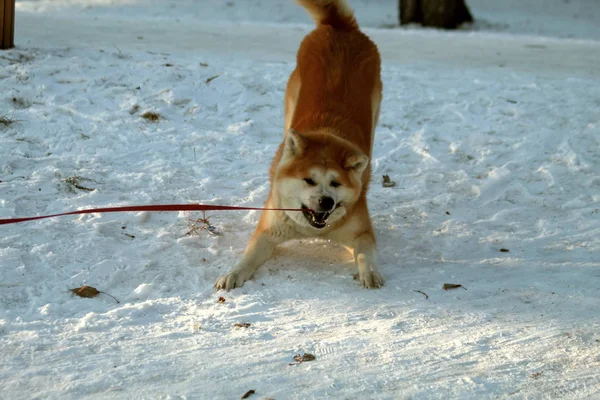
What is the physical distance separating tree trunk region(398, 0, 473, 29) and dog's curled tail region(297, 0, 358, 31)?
324 inches

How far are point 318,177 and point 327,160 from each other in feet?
0.42

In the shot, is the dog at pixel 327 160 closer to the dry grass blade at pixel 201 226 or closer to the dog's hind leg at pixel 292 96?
the dog's hind leg at pixel 292 96

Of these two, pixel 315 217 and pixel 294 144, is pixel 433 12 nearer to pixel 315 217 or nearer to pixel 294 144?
pixel 294 144

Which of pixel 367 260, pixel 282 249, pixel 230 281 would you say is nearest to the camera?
pixel 230 281

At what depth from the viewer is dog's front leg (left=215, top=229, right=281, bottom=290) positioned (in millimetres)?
4035

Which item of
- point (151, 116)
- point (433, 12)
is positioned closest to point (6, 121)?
point (151, 116)

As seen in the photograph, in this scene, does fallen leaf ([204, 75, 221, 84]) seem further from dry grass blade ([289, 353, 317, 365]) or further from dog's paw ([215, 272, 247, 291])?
dry grass blade ([289, 353, 317, 365])

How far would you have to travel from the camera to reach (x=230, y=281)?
4.03 meters

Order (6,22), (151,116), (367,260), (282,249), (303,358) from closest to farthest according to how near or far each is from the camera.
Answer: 1. (303,358)
2. (367,260)
3. (282,249)
4. (151,116)
5. (6,22)

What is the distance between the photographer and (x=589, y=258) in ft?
15.0

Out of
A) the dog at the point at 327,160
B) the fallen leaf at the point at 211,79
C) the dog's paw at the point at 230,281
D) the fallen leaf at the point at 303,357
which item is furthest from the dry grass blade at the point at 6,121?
the fallen leaf at the point at 303,357

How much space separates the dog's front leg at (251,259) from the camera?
404 centimetres

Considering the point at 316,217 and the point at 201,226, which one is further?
the point at 201,226

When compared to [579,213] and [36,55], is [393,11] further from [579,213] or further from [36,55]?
[579,213]
